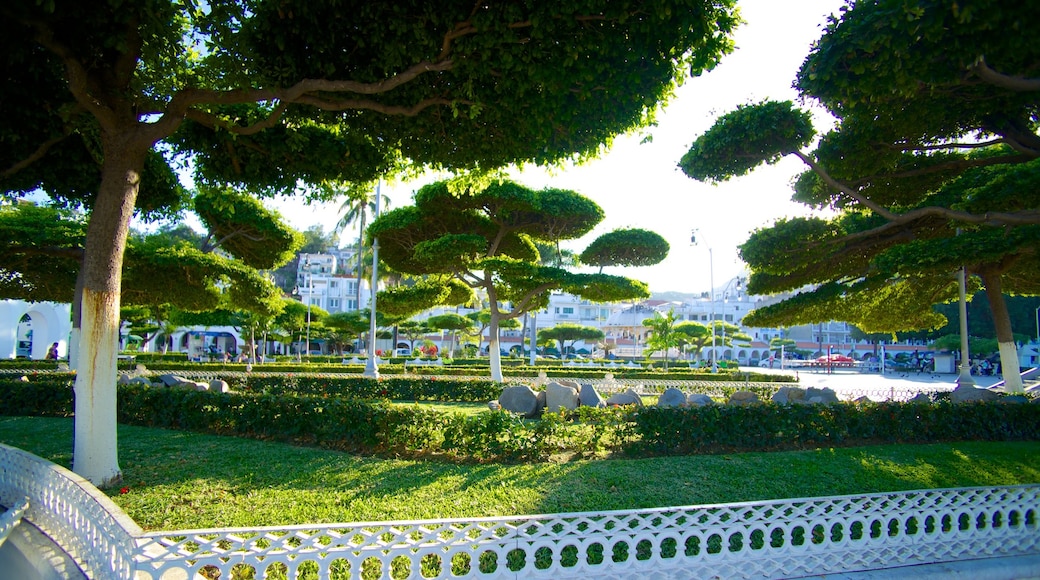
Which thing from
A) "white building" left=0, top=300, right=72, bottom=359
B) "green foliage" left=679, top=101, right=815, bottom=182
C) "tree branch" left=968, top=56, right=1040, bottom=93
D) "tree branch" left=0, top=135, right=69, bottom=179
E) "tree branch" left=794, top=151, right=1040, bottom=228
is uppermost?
"green foliage" left=679, top=101, right=815, bottom=182

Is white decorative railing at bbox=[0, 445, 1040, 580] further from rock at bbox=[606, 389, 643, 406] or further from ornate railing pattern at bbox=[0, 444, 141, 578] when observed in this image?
rock at bbox=[606, 389, 643, 406]

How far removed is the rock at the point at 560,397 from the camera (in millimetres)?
13077

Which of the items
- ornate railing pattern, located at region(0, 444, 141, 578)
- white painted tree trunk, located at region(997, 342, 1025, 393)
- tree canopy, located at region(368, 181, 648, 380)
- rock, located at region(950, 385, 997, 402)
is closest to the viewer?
ornate railing pattern, located at region(0, 444, 141, 578)

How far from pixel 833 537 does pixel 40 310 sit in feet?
117

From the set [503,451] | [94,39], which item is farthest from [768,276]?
[94,39]

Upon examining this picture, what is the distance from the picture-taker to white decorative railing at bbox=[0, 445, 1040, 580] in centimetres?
389

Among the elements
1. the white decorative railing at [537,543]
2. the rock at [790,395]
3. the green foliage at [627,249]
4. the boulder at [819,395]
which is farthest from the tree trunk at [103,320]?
the green foliage at [627,249]

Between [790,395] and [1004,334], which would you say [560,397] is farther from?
[1004,334]

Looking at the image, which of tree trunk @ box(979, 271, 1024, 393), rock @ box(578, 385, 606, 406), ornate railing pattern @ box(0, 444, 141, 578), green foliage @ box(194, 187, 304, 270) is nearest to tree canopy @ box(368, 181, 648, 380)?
green foliage @ box(194, 187, 304, 270)

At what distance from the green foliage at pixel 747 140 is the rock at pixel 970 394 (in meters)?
6.79

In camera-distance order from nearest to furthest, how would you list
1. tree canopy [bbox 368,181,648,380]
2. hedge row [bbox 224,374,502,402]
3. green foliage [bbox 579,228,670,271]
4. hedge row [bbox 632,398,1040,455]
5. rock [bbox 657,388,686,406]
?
hedge row [bbox 632,398,1040,455] < rock [bbox 657,388,686,406] < hedge row [bbox 224,374,502,402] < tree canopy [bbox 368,181,648,380] < green foliage [bbox 579,228,670,271]

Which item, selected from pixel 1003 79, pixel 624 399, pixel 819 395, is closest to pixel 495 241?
pixel 624 399

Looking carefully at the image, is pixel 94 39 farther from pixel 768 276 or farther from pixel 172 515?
pixel 768 276

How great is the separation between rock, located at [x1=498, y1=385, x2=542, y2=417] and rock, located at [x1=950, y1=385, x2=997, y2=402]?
28.9 feet
